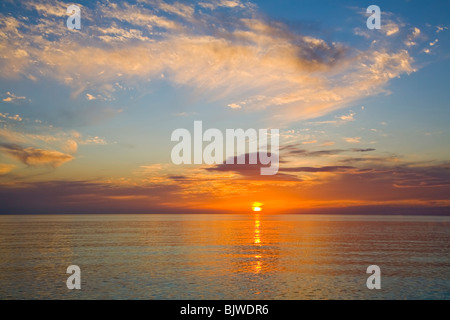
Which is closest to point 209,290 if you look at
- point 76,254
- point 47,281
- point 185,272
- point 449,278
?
point 185,272

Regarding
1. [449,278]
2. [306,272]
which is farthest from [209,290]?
[449,278]

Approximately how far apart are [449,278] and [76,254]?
54305mm

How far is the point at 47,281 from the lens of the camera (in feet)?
124

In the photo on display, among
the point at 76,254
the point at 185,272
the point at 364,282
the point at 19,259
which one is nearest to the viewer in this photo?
the point at 364,282

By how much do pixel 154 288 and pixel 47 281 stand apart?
12.5 metres

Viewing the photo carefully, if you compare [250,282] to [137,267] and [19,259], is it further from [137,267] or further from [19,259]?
[19,259]

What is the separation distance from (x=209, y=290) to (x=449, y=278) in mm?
27792

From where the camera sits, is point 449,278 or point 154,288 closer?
point 154,288
